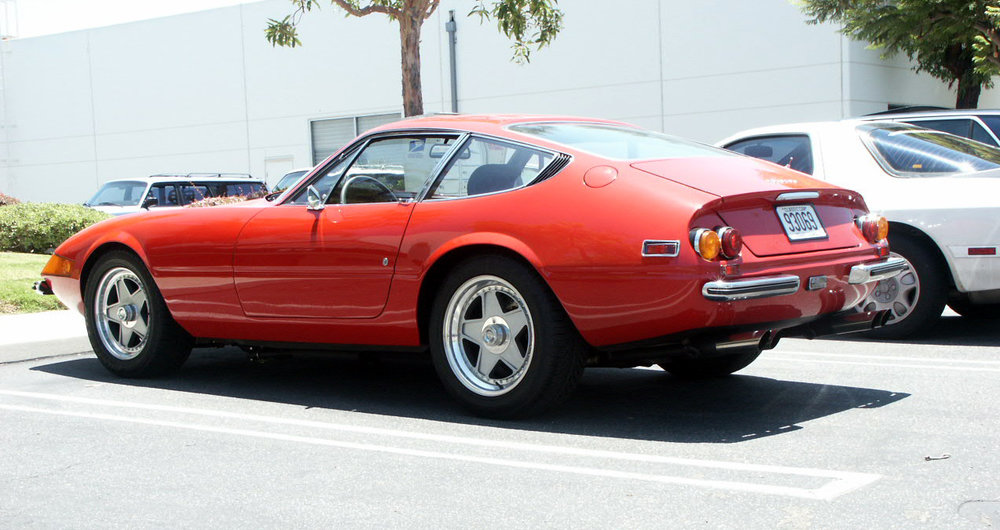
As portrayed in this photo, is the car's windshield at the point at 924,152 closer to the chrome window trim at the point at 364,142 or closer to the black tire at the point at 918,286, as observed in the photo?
the black tire at the point at 918,286

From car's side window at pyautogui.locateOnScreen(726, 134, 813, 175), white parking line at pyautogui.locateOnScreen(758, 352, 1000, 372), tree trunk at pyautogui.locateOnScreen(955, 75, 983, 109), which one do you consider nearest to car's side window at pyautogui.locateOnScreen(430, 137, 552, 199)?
white parking line at pyautogui.locateOnScreen(758, 352, 1000, 372)

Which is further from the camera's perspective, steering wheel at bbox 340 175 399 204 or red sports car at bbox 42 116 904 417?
steering wheel at bbox 340 175 399 204

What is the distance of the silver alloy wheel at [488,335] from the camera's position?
523cm

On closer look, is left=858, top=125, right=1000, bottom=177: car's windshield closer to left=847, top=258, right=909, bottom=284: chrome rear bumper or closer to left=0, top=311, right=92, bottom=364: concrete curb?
left=847, top=258, right=909, bottom=284: chrome rear bumper

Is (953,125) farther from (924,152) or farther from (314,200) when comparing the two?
(314,200)

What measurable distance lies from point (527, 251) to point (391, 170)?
1179mm

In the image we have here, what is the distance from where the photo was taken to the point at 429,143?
585cm

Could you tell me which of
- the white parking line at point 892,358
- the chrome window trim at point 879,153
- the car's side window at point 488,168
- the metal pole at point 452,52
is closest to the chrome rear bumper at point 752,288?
the car's side window at point 488,168

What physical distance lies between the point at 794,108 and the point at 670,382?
17.7 m

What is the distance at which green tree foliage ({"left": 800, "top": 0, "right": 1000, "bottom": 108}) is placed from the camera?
17594 mm

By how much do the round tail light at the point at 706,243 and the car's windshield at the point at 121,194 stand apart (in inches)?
593

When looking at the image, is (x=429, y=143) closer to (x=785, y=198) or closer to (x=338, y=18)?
(x=785, y=198)

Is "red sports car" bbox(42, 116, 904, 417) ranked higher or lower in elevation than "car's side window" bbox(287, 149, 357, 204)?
lower

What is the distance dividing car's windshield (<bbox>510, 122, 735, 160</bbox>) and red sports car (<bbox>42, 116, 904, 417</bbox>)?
2 cm
